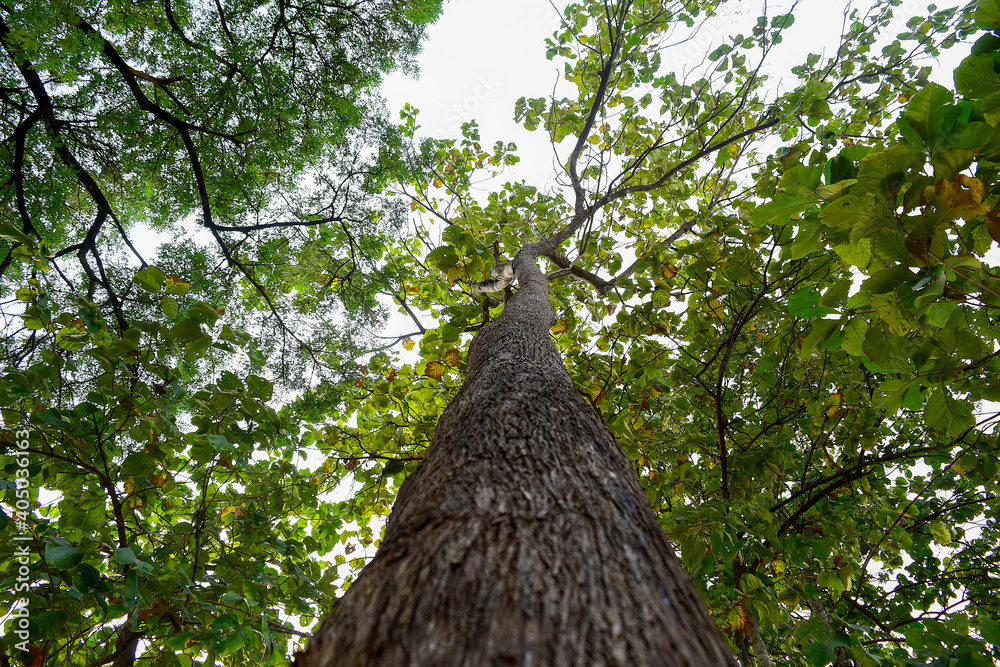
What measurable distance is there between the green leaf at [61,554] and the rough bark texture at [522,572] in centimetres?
121

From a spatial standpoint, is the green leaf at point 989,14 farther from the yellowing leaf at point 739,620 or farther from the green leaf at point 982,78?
the yellowing leaf at point 739,620

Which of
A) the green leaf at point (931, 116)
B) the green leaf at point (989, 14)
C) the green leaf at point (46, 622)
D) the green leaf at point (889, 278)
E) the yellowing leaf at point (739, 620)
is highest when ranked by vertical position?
the green leaf at point (989, 14)

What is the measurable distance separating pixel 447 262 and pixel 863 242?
184 centimetres

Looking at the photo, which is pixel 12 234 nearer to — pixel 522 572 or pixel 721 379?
pixel 522 572

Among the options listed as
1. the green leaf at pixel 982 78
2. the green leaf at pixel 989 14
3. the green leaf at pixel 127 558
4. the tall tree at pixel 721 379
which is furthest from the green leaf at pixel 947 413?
the green leaf at pixel 127 558

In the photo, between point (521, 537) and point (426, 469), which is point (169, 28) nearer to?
point (426, 469)

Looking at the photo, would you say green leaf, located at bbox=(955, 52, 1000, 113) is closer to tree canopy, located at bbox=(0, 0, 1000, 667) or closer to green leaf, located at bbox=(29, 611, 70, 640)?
tree canopy, located at bbox=(0, 0, 1000, 667)

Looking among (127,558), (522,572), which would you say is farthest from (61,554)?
(522,572)

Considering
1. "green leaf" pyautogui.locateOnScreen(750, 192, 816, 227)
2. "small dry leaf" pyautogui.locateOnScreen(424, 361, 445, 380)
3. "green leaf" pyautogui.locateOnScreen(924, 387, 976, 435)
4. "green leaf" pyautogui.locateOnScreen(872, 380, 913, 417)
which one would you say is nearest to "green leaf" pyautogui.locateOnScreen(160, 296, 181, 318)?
"small dry leaf" pyautogui.locateOnScreen(424, 361, 445, 380)

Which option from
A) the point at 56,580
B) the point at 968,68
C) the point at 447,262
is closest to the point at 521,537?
the point at 968,68

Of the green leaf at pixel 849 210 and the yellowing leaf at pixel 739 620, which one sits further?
the yellowing leaf at pixel 739 620

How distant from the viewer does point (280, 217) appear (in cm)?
412

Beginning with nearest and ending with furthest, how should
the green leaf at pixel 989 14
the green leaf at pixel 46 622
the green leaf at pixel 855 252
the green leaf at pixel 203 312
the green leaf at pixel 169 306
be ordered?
the green leaf at pixel 989 14
the green leaf at pixel 855 252
the green leaf at pixel 46 622
the green leaf at pixel 203 312
the green leaf at pixel 169 306

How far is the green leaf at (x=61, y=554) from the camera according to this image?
1317 millimetres
